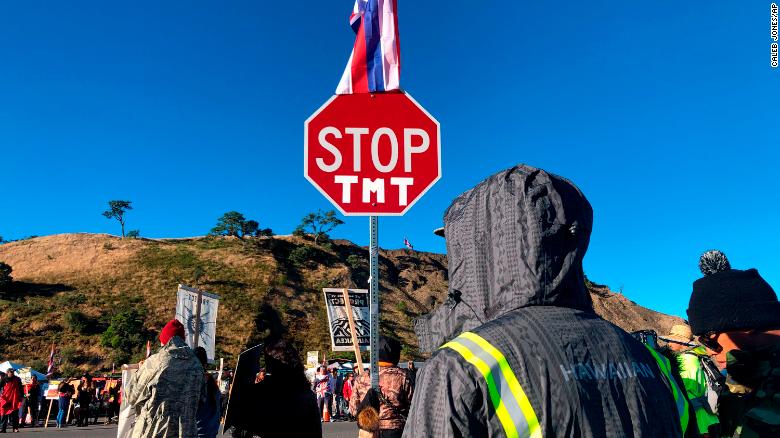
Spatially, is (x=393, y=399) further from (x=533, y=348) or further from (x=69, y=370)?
(x=69, y=370)

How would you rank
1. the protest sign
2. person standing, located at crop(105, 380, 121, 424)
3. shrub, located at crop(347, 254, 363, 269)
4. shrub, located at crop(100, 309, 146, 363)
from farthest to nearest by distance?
shrub, located at crop(347, 254, 363, 269), shrub, located at crop(100, 309, 146, 363), person standing, located at crop(105, 380, 121, 424), the protest sign

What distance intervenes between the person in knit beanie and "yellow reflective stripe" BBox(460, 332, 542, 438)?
139 cm

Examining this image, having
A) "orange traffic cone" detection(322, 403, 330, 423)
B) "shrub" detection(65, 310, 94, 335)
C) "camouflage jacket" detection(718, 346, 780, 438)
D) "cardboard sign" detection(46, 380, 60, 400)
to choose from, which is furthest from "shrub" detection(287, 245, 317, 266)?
"camouflage jacket" detection(718, 346, 780, 438)

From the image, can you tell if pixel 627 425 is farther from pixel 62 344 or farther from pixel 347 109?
pixel 62 344

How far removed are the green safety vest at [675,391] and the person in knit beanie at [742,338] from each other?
84 cm

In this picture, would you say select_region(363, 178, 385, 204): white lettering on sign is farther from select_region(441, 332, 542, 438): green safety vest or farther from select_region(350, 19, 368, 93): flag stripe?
select_region(441, 332, 542, 438): green safety vest

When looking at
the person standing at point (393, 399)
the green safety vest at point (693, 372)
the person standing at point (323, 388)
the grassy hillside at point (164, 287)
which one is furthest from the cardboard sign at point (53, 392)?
the grassy hillside at point (164, 287)

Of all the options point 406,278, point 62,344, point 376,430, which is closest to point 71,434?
point 376,430

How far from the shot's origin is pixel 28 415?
18.8 m

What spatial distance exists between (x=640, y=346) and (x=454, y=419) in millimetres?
612

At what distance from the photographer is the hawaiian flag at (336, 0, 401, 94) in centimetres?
355

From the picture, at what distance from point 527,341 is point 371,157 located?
83.3 inches

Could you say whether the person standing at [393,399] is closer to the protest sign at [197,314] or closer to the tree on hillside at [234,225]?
the protest sign at [197,314]

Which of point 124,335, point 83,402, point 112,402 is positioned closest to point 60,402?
point 83,402
